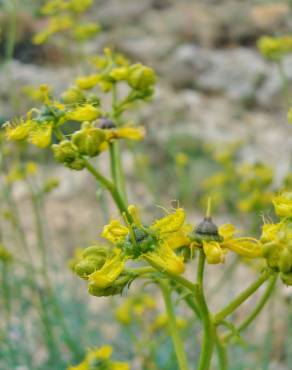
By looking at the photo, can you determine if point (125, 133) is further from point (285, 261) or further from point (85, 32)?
→ point (85, 32)

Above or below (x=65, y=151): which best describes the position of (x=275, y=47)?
above

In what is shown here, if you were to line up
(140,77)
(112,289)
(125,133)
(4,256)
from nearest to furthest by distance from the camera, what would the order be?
(112,289), (125,133), (140,77), (4,256)

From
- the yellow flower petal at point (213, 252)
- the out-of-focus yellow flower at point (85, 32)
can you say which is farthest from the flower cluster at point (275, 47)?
the yellow flower petal at point (213, 252)

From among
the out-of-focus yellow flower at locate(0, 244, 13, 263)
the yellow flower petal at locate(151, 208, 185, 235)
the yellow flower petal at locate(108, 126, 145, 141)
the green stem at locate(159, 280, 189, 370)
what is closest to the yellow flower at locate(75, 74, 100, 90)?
the yellow flower petal at locate(108, 126, 145, 141)

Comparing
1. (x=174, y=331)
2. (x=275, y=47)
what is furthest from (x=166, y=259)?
(x=275, y=47)

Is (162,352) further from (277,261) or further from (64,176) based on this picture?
(64,176)

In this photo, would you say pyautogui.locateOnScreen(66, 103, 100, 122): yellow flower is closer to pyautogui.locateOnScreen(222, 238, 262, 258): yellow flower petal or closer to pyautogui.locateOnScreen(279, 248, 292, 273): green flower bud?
pyautogui.locateOnScreen(222, 238, 262, 258): yellow flower petal
